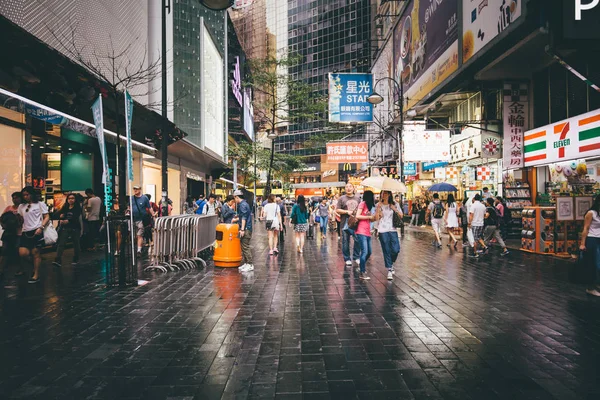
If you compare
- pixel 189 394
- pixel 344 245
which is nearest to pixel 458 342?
pixel 189 394

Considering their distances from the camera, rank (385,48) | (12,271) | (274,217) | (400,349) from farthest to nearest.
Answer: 1. (385,48)
2. (274,217)
3. (12,271)
4. (400,349)

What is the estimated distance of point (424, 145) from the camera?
1811 cm

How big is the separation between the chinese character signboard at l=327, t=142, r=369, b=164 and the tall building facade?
145 ft

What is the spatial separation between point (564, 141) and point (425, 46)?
1013 centimetres

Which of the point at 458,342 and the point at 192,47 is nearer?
the point at 458,342

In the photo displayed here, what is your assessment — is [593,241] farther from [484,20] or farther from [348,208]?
[484,20]

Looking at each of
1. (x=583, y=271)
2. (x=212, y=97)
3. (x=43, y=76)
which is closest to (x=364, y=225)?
(x=583, y=271)

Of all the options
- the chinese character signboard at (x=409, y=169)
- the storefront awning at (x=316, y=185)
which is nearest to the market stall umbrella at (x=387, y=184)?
the chinese character signboard at (x=409, y=169)

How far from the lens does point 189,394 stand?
3170 millimetres

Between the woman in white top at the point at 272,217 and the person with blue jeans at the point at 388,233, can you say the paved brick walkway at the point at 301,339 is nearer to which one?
the person with blue jeans at the point at 388,233

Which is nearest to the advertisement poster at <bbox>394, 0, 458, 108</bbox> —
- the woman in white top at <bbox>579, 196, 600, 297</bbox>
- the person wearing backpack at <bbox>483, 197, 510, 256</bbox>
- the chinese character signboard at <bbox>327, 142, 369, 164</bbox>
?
the chinese character signboard at <bbox>327, 142, 369, 164</bbox>

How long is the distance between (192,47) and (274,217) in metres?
20.5

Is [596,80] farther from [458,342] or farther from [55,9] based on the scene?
[55,9]

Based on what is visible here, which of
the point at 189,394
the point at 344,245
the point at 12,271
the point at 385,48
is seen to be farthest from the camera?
the point at 385,48
